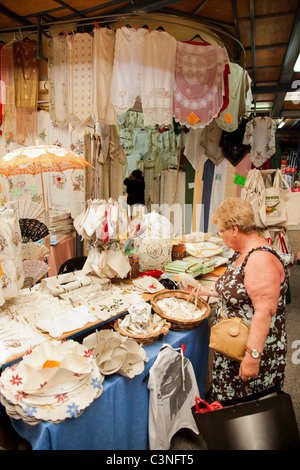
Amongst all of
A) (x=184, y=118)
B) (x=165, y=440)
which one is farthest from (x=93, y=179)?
(x=165, y=440)

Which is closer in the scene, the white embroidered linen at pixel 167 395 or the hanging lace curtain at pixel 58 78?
the white embroidered linen at pixel 167 395

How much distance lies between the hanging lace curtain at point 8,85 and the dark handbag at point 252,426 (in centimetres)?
431

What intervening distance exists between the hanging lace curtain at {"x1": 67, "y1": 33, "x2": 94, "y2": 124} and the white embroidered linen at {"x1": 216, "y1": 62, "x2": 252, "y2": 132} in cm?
181

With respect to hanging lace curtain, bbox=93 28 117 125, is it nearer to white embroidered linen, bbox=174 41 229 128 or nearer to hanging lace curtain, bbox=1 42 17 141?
white embroidered linen, bbox=174 41 229 128

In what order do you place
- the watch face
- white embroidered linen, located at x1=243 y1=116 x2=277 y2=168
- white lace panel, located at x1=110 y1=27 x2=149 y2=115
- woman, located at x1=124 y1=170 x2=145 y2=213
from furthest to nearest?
1. woman, located at x1=124 y1=170 x2=145 y2=213
2. white embroidered linen, located at x1=243 y1=116 x2=277 y2=168
3. white lace panel, located at x1=110 y1=27 x2=149 y2=115
4. the watch face

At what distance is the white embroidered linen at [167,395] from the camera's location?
1.85 m

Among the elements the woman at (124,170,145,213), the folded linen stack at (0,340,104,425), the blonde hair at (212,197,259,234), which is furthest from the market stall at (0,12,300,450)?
the blonde hair at (212,197,259,234)

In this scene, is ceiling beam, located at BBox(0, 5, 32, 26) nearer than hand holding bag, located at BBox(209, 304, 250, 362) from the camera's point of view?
No

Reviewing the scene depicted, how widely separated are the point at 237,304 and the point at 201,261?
1.30 metres

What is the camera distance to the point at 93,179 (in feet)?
14.0

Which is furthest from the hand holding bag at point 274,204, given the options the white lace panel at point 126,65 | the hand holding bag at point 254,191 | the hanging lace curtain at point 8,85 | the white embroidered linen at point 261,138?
the hanging lace curtain at point 8,85

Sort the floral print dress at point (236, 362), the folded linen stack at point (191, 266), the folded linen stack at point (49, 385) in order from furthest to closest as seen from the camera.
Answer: the folded linen stack at point (191, 266), the floral print dress at point (236, 362), the folded linen stack at point (49, 385)

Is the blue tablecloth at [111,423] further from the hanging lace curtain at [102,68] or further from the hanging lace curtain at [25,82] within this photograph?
the hanging lace curtain at [25,82]

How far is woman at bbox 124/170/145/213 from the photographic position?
17.9 ft
